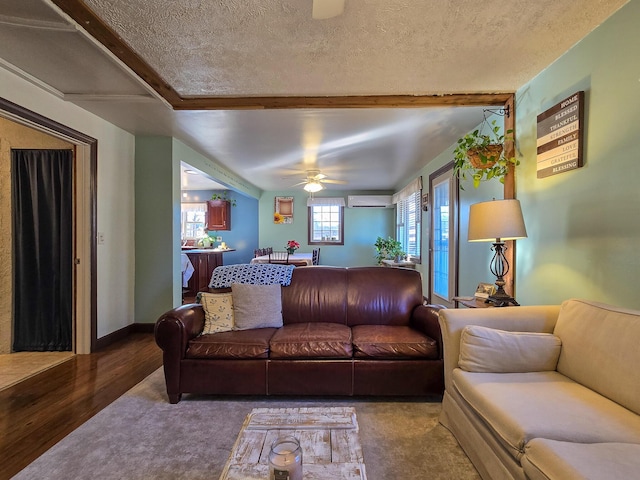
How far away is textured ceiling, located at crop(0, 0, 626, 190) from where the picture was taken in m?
1.80

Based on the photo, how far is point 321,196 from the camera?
7914mm

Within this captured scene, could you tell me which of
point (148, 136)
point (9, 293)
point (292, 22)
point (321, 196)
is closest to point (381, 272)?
point (292, 22)

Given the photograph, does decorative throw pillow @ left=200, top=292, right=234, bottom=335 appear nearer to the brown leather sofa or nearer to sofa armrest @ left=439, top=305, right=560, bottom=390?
the brown leather sofa

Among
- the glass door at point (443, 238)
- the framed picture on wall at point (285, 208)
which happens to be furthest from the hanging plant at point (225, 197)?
the glass door at point (443, 238)

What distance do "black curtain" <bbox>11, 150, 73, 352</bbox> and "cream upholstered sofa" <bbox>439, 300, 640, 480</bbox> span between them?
3666 mm

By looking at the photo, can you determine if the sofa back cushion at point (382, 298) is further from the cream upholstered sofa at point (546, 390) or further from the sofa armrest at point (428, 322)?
the cream upholstered sofa at point (546, 390)

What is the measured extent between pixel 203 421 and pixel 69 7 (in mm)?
2509

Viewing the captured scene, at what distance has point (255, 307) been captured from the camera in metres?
2.57

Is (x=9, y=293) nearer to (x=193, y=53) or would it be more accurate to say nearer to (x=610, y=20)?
(x=193, y=53)

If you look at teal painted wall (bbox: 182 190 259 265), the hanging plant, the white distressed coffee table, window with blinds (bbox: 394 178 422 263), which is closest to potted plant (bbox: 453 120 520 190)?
the white distressed coffee table

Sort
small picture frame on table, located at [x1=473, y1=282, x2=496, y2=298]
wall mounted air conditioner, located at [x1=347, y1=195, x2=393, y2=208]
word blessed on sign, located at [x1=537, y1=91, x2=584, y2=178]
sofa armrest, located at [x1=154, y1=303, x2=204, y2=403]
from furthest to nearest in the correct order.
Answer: wall mounted air conditioner, located at [x1=347, y1=195, x2=393, y2=208]
small picture frame on table, located at [x1=473, y1=282, x2=496, y2=298]
sofa armrest, located at [x1=154, y1=303, x2=204, y2=403]
word blessed on sign, located at [x1=537, y1=91, x2=584, y2=178]

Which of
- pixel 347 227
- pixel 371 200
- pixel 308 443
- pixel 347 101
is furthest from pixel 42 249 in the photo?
pixel 371 200

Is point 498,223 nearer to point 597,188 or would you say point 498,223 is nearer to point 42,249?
point 597,188

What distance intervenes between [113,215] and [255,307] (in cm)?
226
